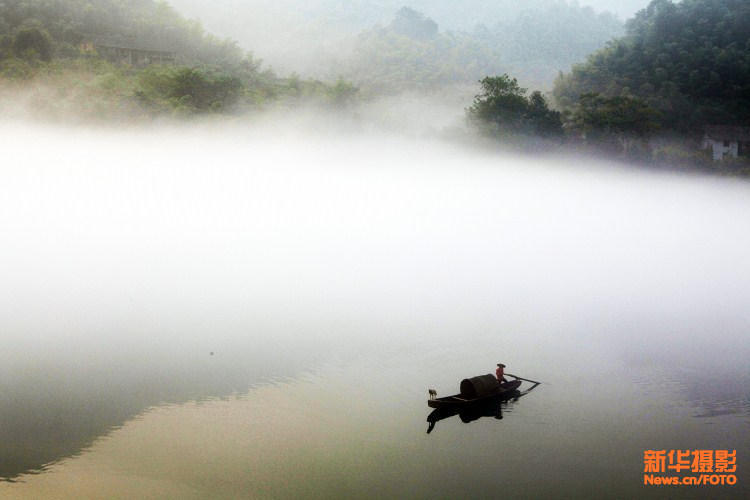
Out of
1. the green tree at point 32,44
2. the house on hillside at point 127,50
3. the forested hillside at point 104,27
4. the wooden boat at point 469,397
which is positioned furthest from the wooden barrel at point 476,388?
the house on hillside at point 127,50

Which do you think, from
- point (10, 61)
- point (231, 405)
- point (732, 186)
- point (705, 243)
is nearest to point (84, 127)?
point (10, 61)

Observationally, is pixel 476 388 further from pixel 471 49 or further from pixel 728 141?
pixel 471 49

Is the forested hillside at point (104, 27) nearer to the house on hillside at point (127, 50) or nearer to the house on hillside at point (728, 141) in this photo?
the house on hillside at point (127, 50)

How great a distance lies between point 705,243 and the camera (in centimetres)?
3944

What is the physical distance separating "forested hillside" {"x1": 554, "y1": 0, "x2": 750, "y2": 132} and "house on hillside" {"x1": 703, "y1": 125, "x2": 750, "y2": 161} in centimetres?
185

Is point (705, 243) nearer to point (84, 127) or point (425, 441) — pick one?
point (425, 441)

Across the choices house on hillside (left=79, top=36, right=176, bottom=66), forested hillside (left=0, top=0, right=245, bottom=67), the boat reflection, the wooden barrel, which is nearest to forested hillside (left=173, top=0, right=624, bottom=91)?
forested hillside (left=0, top=0, right=245, bottom=67)

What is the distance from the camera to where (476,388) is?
1301 centimetres

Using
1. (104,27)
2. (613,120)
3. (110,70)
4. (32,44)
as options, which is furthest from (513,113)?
(32,44)

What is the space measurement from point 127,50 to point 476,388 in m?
43.3

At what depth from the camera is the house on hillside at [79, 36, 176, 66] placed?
4644 centimetres

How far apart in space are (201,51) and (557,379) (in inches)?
1762

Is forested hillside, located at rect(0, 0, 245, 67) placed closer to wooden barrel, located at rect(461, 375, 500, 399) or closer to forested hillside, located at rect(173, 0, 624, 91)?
forested hillside, located at rect(173, 0, 624, 91)

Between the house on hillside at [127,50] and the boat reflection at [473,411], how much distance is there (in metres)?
41.0
